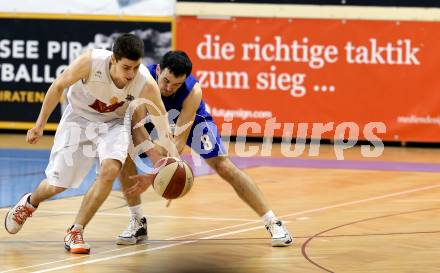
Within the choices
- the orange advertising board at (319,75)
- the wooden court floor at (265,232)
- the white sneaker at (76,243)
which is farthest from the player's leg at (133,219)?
the orange advertising board at (319,75)

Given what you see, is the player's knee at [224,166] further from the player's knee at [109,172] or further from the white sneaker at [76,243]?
the white sneaker at [76,243]

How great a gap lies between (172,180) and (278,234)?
1.23 meters

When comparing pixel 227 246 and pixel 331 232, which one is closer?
pixel 227 246

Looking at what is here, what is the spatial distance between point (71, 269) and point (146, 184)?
3.08 ft

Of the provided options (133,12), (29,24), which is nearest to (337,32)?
(133,12)

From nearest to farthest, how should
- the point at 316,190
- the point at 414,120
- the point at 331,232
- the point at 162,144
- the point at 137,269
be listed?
the point at 137,269
the point at 162,144
the point at 331,232
the point at 316,190
the point at 414,120

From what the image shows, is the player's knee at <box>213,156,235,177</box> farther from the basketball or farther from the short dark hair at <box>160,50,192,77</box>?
the short dark hair at <box>160,50,192,77</box>

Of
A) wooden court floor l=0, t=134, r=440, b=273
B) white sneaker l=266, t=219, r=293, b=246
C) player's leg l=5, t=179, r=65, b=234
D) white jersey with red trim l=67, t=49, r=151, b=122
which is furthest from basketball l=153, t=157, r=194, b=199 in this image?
player's leg l=5, t=179, r=65, b=234

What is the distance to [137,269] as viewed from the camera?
311 inches

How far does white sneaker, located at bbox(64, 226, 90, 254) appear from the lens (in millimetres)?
A: 8562

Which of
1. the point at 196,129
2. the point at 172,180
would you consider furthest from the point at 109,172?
the point at 196,129

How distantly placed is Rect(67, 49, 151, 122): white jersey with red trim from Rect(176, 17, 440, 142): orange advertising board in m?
9.69

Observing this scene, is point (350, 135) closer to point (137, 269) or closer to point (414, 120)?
point (414, 120)

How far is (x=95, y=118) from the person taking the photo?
8.98m
